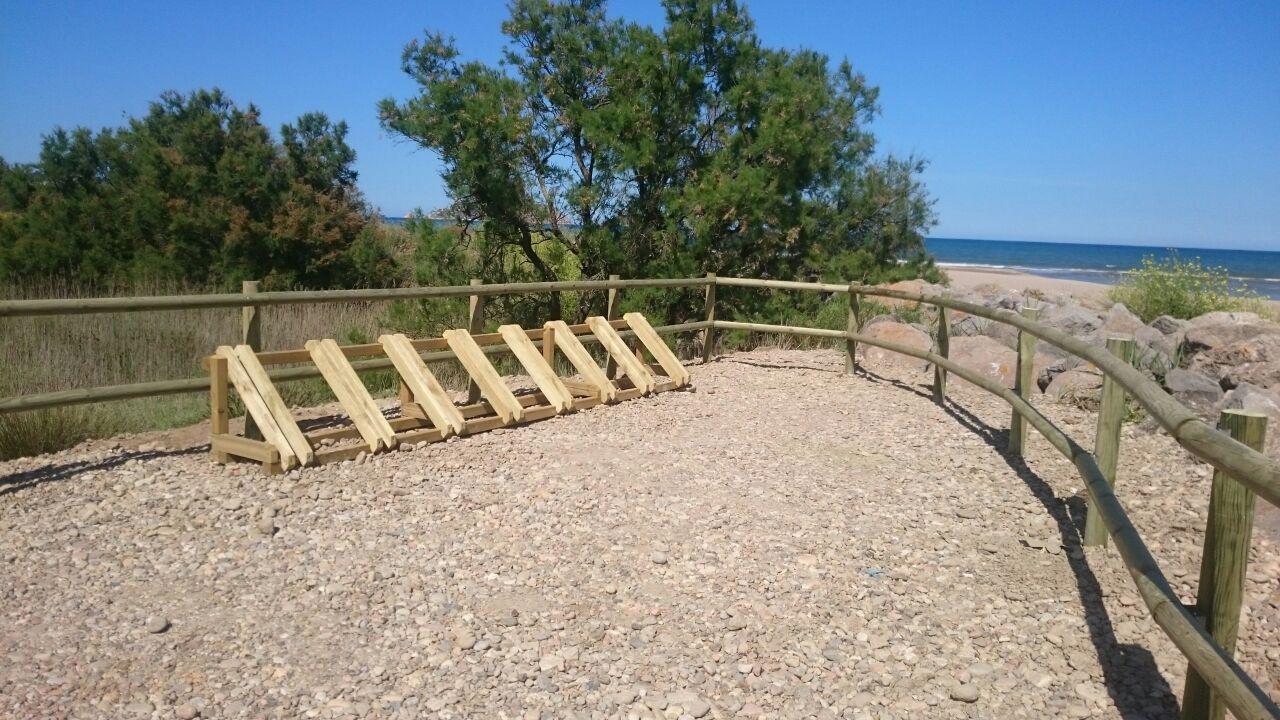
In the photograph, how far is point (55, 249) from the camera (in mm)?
16641

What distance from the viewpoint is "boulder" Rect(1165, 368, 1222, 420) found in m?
7.96

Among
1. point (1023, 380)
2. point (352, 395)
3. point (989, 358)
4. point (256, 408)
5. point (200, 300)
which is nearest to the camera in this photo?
point (256, 408)

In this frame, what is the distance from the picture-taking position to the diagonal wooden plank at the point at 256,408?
5.82 meters

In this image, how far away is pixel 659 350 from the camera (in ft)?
31.3

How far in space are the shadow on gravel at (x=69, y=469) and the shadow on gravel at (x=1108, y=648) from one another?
540 centimetres

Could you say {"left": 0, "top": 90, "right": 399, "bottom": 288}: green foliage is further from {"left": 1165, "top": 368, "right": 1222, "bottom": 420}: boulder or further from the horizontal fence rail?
{"left": 1165, "top": 368, "right": 1222, "bottom": 420}: boulder

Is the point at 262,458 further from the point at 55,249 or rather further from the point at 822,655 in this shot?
the point at 55,249

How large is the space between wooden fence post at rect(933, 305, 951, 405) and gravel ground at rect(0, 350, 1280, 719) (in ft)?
6.60

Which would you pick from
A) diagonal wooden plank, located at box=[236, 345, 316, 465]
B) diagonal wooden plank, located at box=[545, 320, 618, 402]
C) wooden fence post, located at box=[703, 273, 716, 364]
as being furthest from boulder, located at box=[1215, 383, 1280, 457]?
diagonal wooden plank, located at box=[236, 345, 316, 465]

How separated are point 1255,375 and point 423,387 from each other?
758 centimetres

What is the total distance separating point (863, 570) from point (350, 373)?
154 inches

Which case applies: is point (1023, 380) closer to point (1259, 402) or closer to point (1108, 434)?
point (1108, 434)

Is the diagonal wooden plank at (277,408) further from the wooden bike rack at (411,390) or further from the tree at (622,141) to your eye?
the tree at (622,141)

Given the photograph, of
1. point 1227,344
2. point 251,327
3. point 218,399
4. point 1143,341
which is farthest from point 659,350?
point 1227,344
